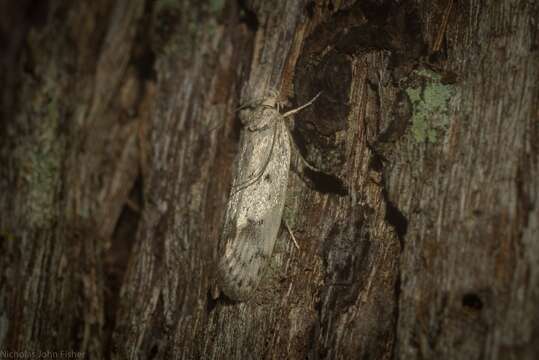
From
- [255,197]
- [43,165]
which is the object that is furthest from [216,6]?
[43,165]

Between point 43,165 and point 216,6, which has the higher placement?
point 216,6

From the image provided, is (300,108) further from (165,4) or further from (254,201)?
(165,4)

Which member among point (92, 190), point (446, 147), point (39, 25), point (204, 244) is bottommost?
point (204, 244)

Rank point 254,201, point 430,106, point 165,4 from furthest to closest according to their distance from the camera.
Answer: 1. point 254,201
2. point 165,4
3. point 430,106

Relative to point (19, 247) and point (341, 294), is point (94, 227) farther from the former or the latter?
point (341, 294)

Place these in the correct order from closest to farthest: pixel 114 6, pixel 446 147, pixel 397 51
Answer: pixel 446 147 → pixel 397 51 → pixel 114 6

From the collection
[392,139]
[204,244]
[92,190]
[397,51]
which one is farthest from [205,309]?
[397,51]
